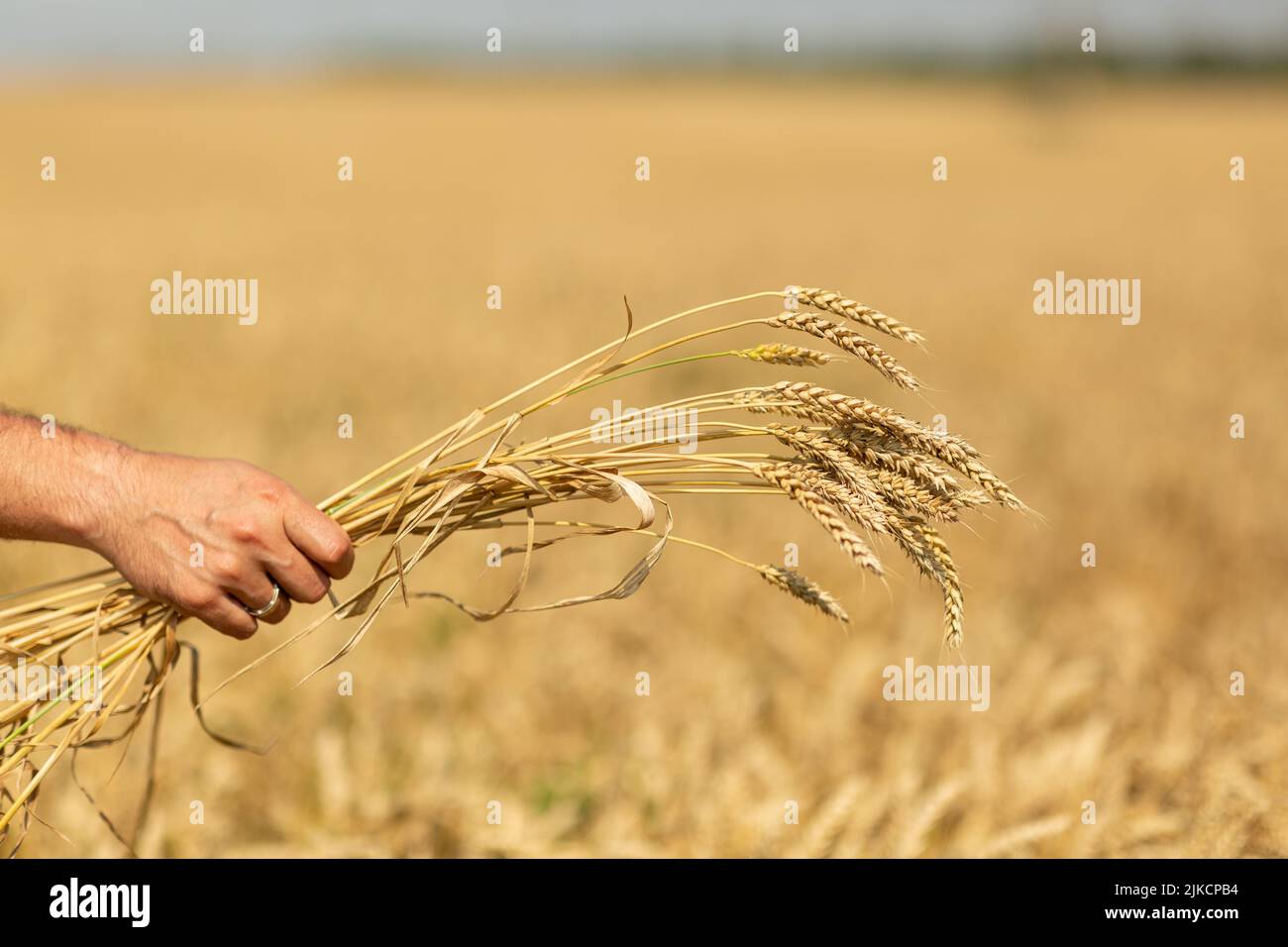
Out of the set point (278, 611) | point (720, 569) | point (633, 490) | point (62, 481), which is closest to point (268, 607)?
point (278, 611)

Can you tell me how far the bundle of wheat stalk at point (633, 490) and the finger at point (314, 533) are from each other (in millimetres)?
91

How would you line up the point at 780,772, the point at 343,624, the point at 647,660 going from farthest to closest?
1. the point at 343,624
2. the point at 647,660
3. the point at 780,772

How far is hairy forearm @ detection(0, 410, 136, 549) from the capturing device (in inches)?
73.7

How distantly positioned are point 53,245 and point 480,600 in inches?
507

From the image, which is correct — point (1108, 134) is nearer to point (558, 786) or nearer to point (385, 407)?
point (385, 407)

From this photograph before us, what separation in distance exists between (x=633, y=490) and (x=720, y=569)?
3300mm

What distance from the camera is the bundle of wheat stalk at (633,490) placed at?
1714 mm

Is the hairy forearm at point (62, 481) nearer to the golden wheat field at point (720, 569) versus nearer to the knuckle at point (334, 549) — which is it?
the knuckle at point (334, 549)

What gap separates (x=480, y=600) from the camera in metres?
4.97

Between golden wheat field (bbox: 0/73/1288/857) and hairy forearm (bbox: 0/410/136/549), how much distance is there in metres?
0.57

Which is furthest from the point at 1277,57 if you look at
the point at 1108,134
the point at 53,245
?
the point at 53,245

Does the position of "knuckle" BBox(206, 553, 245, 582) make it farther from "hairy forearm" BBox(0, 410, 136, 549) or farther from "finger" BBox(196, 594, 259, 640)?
"hairy forearm" BBox(0, 410, 136, 549)

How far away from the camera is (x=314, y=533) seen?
1829 mm

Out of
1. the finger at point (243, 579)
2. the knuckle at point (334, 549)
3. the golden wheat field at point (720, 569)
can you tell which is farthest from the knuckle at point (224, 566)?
the golden wheat field at point (720, 569)
